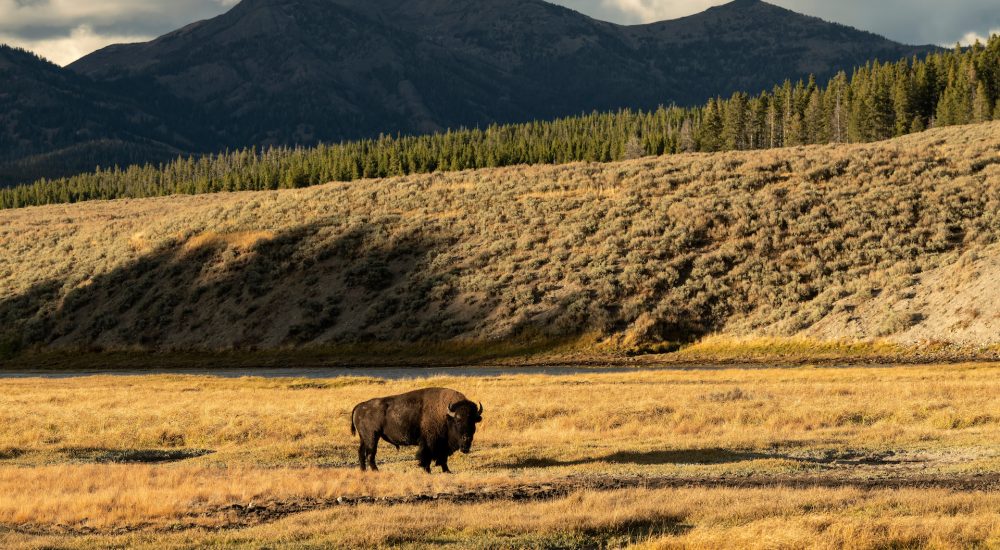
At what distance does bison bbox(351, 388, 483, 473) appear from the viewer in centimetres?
1844

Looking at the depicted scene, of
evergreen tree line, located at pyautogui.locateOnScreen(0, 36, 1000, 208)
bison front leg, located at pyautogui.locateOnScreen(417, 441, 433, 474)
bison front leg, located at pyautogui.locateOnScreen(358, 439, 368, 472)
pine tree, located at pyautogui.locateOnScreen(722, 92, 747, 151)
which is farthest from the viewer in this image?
pine tree, located at pyautogui.locateOnScreen(722, 92, 747, 151)

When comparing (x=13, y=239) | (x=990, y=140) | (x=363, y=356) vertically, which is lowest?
(x=363, y=356)

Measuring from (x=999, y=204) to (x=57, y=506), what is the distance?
6474 cm

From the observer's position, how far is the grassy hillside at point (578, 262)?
57.1 m

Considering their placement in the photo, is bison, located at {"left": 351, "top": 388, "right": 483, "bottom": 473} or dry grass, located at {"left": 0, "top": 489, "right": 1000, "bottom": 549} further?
bison, located at {"left": 351, "top": 388, "right": 483, "bottom": 473}

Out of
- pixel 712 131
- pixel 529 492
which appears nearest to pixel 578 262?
pixel 529 492

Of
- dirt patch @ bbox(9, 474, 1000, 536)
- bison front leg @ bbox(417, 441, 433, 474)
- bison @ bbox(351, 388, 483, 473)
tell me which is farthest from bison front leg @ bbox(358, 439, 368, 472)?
dirt patch @ bbox(9, 474, 1000, 536)

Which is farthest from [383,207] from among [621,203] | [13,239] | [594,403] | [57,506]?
[57,506]

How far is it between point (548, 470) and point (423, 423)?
2768 mm

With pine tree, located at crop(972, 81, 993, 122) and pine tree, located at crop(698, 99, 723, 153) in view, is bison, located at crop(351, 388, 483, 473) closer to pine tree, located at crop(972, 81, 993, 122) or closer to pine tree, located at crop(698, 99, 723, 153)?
pine tree, located at crop(972, 81, 993, 122)

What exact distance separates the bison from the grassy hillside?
123 ft

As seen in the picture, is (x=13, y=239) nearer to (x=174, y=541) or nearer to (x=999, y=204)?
(x=999, y=204)

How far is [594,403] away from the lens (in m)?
29.9

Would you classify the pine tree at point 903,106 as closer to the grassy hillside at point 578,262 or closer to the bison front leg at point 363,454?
the grassy hillside at point 578,262
